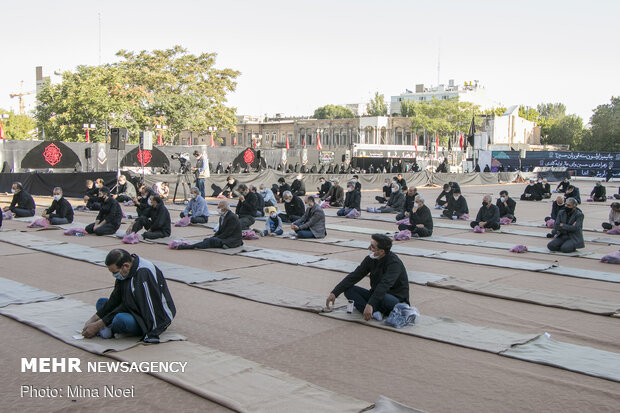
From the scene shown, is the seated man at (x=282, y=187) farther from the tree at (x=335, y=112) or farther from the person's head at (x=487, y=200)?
the tree at (x=335, y=112)

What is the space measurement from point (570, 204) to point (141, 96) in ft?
119

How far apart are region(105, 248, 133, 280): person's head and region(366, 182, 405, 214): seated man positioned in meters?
15.7

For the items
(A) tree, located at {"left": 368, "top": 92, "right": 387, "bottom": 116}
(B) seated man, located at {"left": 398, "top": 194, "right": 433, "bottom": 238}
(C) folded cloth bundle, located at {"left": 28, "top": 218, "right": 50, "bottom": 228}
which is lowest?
(C) folded cloth bundle, located at {"left": 28, "top": 218, "right": 50, "bottom": 228}

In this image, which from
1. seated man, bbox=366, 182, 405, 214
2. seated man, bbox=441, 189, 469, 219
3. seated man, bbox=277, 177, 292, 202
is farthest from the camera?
seated man, bbox=277, 177, 292, 202

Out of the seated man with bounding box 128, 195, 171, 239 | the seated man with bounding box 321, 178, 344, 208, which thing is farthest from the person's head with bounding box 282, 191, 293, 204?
the seated man with bounding box 321, 178, 344, 208

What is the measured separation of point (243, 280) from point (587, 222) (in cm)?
1402

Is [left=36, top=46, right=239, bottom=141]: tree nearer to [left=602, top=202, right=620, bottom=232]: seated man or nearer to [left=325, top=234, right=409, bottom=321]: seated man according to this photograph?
[left=602, top=202, right=620, bottom=232]: seated man

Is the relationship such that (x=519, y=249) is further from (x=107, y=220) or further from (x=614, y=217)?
(x=107, y=220)

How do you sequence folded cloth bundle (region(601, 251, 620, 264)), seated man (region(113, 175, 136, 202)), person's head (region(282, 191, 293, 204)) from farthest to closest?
seated man (region(113, 175, 136, 202)) < person's head (region(282, 191, 293, 204)) < folded cloth bundle (region(601, 251, 620, 264))

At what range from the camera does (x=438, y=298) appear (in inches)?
322

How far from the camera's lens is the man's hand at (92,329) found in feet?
19.2

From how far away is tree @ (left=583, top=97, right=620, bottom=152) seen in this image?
6619 centimetres

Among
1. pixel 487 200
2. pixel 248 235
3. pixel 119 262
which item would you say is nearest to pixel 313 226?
pixel 248 235

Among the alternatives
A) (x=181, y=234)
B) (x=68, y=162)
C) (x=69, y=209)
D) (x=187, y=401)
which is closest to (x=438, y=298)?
(x=187, y=401)
